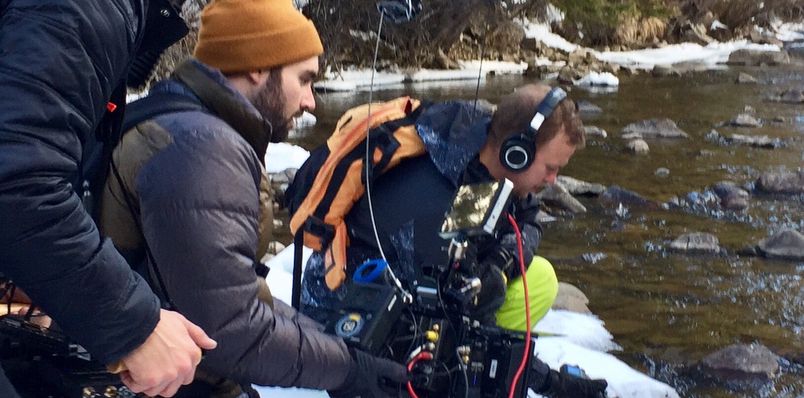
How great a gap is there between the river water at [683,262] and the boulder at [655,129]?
7.2 inches

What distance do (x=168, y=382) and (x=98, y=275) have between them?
0.24 meters

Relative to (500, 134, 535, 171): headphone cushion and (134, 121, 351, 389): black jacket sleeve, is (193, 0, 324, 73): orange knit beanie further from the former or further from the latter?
(500, 134, 535, 171): headphone cushion

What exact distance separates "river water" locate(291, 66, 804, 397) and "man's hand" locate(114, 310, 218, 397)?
3039mm

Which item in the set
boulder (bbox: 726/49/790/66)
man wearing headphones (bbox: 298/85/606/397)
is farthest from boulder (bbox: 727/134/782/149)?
boulder (bbox: 726/49/790/66)

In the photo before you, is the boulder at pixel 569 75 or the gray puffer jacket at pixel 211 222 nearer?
the gray puffer jacket at pixel 211 222

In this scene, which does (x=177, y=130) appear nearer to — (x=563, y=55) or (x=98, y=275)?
(x=98, y=275)

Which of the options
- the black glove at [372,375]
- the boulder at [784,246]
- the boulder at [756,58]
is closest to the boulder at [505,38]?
the boulder at [756,58]

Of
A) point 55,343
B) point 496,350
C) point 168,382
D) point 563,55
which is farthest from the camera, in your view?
point 563,55

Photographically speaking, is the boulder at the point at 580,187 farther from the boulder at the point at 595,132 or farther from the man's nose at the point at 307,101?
the man's nose at the point at 307,101

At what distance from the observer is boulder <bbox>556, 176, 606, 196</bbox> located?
776cm

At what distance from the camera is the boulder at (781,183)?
26.1ft

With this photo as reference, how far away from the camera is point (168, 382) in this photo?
1579mm

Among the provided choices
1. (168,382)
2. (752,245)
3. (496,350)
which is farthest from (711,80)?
(168,382)

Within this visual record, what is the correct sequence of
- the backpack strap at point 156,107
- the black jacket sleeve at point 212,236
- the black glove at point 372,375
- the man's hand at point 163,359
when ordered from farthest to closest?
the black glove at point 372,375, the backpack strap at point 156,107, the black jacket sleeve at point 212,236, the man's hand at point 163,359
